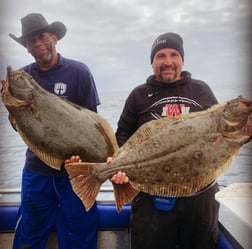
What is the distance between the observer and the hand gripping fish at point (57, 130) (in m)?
2.19

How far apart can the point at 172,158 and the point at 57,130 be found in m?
0.70

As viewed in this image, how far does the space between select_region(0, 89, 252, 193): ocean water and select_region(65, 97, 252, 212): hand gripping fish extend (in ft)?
0.47

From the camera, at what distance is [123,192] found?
2146 millimetres

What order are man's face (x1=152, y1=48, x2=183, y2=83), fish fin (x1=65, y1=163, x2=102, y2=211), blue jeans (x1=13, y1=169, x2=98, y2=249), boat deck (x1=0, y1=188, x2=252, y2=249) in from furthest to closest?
boat deck (x1=0, y1=188, x2=252, y2=249), blue jeans (x1=13, y1=169, x2=98, y2=249), man's face (x1=152, y1=48, x2=183, y2=83), fish fin (x1=65, y1=163, x2=102, y2=211)

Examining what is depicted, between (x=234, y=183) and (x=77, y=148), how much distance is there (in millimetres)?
1661

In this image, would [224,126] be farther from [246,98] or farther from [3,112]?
[3,112]

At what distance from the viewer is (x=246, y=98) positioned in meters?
1.81

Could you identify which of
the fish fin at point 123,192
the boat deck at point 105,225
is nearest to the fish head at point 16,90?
the fish fin at point 123,192

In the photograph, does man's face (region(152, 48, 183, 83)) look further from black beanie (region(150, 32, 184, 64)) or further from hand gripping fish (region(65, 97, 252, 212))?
→ hand gripping fish (region(65, 97, 252, 212))

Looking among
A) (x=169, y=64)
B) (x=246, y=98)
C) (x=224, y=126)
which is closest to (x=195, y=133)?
(x=224, y=126)

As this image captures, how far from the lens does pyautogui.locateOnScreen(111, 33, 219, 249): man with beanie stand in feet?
7.82

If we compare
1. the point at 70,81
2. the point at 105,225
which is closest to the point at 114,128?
the point at 70,81

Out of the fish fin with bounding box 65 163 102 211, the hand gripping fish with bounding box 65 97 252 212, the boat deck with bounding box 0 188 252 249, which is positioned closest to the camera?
the hand gripping fish with bounding box 65 97 252 212

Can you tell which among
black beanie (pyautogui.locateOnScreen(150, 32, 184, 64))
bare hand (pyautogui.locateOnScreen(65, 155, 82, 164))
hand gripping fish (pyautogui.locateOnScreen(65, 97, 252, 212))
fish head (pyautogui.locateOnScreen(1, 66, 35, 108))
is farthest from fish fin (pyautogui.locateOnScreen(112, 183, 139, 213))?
black beanie (pyautogui.locateOnScreen(150, 32, 184, 64))
